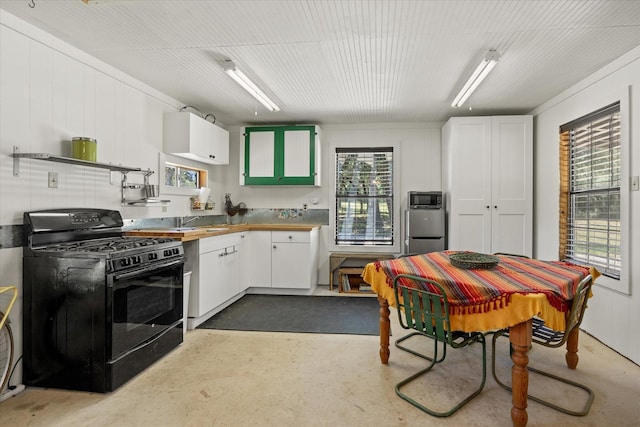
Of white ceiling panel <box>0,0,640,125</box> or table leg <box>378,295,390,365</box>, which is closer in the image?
white ceiling panel <box>0,0,640,125</box>

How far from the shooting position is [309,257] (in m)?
4.49

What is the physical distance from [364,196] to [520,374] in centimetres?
349

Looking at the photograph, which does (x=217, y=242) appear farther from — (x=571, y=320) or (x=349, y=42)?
(x=571, y=320)

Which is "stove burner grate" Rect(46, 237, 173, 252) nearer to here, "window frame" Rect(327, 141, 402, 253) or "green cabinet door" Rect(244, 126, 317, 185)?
"green cabinet door" Rect(244, 126, 317, 185)

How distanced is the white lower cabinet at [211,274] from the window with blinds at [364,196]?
1.77m

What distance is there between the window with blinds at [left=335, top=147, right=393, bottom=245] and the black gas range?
3.21 m

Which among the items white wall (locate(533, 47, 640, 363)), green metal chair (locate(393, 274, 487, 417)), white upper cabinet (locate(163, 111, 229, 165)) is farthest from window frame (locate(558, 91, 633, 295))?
white upper cabinet (locate(163, 111, 229, 165))

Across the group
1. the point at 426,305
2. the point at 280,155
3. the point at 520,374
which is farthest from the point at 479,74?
the point at 280,155

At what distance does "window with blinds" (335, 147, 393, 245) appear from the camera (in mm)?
5082

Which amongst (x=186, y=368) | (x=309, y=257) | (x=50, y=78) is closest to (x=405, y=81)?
(x=309, y=257)

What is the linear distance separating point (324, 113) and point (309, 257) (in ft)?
6.45

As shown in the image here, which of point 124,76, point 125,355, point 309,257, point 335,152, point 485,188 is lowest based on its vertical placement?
point 125,355

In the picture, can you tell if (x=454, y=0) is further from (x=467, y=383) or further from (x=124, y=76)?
(x=124, y=76)

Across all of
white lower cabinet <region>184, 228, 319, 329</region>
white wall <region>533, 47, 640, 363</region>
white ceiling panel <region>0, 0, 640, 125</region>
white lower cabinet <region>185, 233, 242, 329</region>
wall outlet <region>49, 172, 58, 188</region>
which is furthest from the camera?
white lower cabinet <region>184, 228, 319, 329</region>
